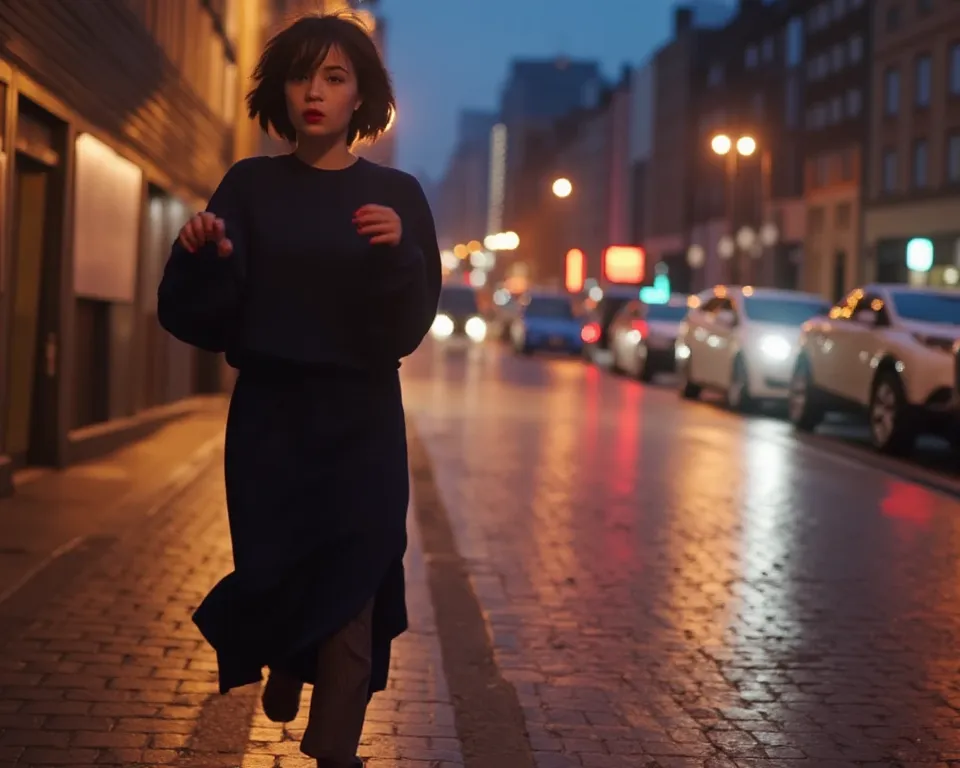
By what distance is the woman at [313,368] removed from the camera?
4.16 meters

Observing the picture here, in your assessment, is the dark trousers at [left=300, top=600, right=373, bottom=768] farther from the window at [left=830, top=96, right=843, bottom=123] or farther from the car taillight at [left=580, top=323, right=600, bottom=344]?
the window at [left=830, top=96, right=843, bottom=123]

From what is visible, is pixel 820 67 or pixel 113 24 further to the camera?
Result: pixel 820 67

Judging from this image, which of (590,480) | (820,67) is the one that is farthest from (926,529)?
(820,67)

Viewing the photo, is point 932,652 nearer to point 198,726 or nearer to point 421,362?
point 198,726

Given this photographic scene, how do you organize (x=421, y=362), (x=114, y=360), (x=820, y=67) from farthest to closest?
(x=820, y=67) < (x=421, y=362) < (x=114, y=360)

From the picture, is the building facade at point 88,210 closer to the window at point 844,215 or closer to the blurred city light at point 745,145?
the blurred city light at point 745,145

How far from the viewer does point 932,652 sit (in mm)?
7098

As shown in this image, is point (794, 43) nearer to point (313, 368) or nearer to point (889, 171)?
point (889, 171)

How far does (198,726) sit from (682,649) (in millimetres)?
2186

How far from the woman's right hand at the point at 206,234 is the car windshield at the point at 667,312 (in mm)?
30754

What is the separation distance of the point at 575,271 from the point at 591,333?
80.7 meters

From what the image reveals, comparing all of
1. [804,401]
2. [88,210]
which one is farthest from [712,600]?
[804,401]

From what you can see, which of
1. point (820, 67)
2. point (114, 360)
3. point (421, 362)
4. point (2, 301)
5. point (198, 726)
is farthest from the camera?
point (820, 67)

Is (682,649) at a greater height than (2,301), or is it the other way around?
(2,301)
